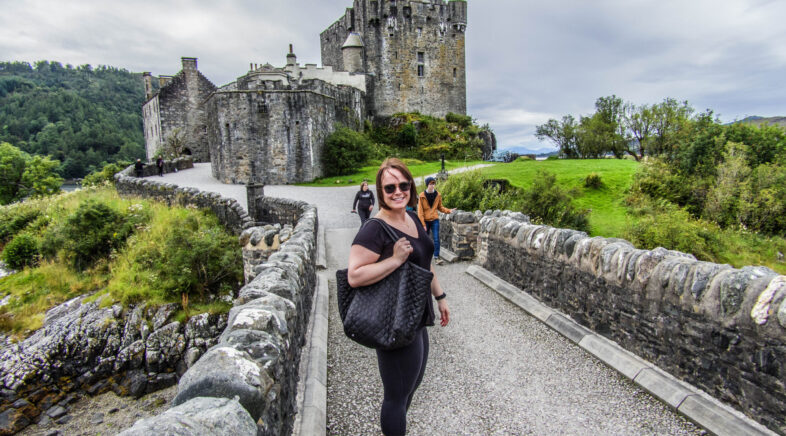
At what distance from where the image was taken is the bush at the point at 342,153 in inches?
1062

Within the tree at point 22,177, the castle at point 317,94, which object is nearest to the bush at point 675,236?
the castle at point 317,94

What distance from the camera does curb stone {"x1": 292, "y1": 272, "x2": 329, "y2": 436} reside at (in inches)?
126

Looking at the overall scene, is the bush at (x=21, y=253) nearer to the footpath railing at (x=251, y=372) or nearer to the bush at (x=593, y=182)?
the footpath railing at (x=251, y=372)

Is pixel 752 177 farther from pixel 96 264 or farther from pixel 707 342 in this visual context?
pixel 96 264

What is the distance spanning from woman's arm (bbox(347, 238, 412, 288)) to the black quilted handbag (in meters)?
0.05

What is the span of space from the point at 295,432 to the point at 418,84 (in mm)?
43214

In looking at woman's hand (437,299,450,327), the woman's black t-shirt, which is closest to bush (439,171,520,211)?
woman's hand (437,299,450,327)

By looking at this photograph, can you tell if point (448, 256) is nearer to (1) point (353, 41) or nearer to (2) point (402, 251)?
(2) point (402, 251)

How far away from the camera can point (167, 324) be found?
10.3 meters

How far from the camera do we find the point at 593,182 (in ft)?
61.8

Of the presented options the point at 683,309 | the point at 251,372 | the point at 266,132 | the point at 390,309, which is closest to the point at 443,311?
the point at 390,309

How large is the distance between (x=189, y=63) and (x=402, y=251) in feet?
139

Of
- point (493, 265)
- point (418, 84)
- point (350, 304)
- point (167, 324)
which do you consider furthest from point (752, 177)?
point (418, 84)

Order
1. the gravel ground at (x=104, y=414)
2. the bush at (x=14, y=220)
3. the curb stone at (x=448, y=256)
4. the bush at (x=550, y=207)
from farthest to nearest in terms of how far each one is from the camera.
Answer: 1. the bush at (x=14, y=220)
2. the bush at (x=550, y=207)
3. the curb stone at (x=448, y=256)
4. the gravel ground at (x=104, y=414)
